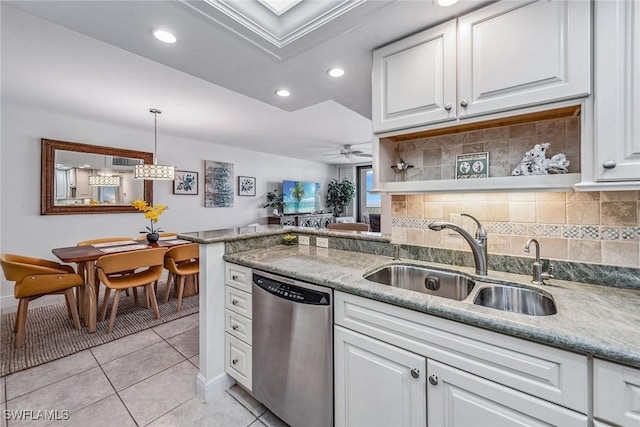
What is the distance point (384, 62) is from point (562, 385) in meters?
1.65

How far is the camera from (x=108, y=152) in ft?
12.7

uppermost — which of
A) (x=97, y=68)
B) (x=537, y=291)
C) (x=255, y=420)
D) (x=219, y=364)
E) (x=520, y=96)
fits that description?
(x=97, y=68)

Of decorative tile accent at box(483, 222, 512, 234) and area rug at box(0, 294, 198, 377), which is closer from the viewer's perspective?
decorative tile accent at box(483, 222, 512, 234)

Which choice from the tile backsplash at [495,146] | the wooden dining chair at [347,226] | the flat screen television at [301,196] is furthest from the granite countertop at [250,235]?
the flat screen television at [301,196]

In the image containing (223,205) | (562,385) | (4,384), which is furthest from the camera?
(223,205)

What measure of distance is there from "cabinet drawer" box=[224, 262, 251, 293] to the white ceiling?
1379 mm

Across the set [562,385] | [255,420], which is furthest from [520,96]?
[255,420]

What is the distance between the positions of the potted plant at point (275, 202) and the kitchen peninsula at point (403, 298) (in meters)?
4.15

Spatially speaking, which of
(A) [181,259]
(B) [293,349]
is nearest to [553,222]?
Answer: (B) [293,349]

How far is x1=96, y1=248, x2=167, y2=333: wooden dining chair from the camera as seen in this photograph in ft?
8.24

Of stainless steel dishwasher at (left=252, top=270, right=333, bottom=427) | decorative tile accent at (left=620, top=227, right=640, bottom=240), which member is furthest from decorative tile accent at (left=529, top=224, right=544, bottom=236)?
stainless steel dishwasher at (left=252, top=270, right=333, bottom=427)

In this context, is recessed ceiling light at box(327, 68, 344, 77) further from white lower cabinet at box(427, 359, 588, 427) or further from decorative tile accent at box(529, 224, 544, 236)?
white lower cabinet at box(427, 359, 588, 427)

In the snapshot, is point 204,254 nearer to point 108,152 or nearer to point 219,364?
point 219,364

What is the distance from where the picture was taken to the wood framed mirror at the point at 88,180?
3423 millimetres
